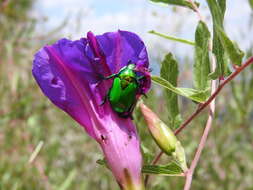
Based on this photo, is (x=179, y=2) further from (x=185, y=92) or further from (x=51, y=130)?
(x=51, y=130)

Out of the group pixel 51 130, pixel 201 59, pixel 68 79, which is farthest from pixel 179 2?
pixel 51 130

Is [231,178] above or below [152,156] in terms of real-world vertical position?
below

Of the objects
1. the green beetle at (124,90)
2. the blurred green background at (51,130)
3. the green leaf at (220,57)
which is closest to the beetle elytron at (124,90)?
the green beetle at (124,90)

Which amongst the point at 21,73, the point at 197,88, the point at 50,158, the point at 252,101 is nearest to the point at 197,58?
the point at 197,88

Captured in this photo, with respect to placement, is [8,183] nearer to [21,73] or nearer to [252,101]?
[21,73]

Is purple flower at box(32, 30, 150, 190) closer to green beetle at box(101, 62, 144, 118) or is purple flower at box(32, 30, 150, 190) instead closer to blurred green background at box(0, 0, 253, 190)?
green beetle at box(101, 62, 144, 118)

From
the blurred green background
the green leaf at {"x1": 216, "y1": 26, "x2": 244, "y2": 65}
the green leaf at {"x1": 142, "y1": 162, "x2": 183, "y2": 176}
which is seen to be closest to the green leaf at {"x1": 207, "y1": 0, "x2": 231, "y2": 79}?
the green leaf at {"x1": 216, "y1": 26, "x2": 244, "y2": 65}

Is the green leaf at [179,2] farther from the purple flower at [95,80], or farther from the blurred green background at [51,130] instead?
the blurred green background at [51,130]
